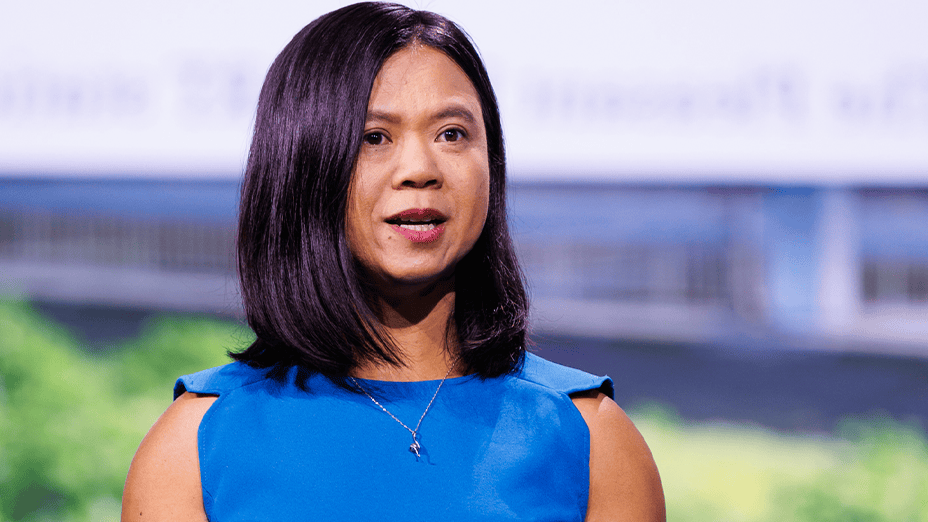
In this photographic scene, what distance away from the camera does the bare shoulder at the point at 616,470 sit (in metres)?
1.01

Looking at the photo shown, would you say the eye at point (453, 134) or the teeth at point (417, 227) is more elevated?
the eye at point (453, 134)

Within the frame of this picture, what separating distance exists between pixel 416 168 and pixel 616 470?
16.5 inches

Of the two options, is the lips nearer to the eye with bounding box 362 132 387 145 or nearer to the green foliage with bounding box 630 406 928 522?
the eye with bounding box 362 132 387 145

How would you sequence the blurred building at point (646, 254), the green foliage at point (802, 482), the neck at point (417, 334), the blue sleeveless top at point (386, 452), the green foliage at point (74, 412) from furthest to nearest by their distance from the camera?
the blurred building at point (646, 254) < the green foliage at point (74, 412) < the green foliage at point (802, 482) < the neck at point (417, 334) < the blue sleeveless top at point (386, 452)

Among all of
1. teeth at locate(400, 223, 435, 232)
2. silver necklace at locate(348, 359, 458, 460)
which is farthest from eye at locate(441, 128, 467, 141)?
silver necklace at locate(348, 359, 458, 460)

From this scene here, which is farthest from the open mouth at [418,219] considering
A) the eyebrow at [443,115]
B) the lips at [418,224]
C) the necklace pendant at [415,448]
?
the necklace pendant at [415,448]

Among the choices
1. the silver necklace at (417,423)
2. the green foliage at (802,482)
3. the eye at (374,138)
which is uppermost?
the eye at (374,138)

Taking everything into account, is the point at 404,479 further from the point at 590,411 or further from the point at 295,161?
the point at 295,161

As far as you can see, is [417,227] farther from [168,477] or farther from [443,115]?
[168,477]

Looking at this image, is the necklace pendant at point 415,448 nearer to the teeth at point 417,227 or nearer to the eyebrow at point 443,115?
the teeth at point 417,227

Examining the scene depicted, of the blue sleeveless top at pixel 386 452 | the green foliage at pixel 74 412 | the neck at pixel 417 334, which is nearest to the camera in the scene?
the blue sleeveless top at pixel 386 452

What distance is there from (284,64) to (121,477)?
2.31 metres

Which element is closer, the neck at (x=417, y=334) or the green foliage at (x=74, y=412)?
the neck at (x=417, y=334)

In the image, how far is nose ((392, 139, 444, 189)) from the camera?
3.12 ft
